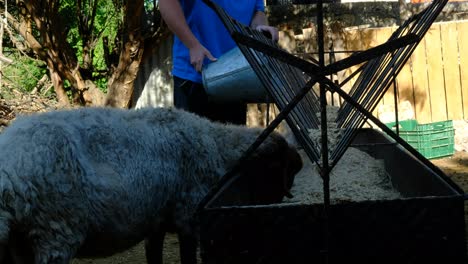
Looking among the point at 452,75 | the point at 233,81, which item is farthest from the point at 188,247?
the point at 452,75

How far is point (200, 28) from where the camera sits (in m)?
4.11

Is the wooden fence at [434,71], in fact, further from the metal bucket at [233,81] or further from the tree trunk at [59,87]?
the metal bucket at [233,81]

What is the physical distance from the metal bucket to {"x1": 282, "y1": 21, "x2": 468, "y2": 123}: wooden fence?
6349mm

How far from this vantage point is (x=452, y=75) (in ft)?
32.6

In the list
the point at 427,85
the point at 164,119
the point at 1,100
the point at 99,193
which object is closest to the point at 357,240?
the point at 99,193

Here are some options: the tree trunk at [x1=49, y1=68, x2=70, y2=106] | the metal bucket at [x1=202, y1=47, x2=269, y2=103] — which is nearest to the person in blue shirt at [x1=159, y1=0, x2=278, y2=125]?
the metal bucket at [x1=202, y1=47, x2=269, y2=103]

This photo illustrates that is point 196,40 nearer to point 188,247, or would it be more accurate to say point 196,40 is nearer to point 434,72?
point 188,247

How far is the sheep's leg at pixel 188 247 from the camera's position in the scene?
11.7 feet

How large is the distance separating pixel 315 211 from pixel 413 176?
1480 millimetres

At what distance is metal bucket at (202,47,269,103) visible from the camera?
134 inches

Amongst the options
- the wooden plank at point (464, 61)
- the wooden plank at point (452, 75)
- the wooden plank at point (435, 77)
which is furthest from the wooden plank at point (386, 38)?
the wooden plank at point (464, 61)

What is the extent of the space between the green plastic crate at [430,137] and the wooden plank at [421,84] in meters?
0.74

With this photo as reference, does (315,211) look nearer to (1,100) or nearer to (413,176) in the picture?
(413,176)

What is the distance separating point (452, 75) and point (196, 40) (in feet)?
22.9
